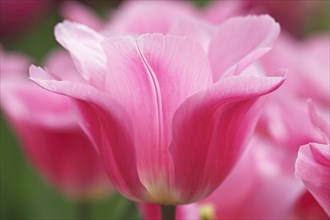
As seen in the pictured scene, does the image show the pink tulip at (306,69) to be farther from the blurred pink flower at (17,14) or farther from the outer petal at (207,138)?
the blurred pink flower at (17,14)

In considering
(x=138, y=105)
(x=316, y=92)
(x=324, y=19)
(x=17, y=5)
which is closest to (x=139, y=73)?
(x=138, y=105)

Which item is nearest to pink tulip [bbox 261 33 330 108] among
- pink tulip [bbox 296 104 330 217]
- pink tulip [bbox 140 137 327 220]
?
pink tulip [bbox 140 137 327 220]

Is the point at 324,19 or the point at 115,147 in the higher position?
the point at 115,147

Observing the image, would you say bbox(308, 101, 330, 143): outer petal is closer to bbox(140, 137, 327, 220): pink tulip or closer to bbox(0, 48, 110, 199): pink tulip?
bbox(140, 137, 327, 220): pink tulip

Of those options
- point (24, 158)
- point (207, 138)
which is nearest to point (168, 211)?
point (207, 138)

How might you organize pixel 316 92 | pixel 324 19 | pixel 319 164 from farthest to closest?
pixel 324 19, pixel 316 92, pixel 319 164

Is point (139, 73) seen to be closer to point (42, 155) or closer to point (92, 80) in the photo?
point (92, 80)

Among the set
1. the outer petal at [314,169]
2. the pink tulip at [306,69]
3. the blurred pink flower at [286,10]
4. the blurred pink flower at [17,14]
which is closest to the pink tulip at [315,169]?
the outer petal at [314,169]
